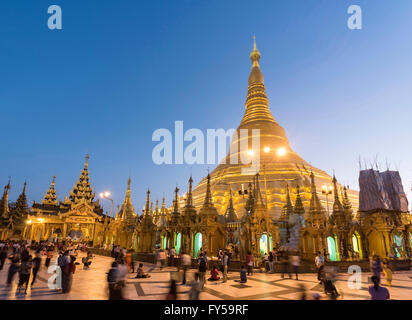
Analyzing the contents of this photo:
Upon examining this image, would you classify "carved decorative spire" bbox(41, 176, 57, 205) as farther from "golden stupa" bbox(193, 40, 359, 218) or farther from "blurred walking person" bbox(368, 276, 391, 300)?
"blurred walking person" bbox(368, 276, 391, 300)

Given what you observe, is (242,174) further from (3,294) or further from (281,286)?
(3,294)

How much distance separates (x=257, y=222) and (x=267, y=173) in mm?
25345

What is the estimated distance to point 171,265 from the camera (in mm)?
20172

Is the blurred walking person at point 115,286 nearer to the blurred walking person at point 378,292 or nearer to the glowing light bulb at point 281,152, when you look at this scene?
the blurred walking person at point 378,292

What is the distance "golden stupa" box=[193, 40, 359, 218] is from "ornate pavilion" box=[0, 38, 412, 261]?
182 millimetres

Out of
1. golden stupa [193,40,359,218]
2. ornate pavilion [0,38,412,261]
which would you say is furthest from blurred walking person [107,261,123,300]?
golden stupa [193,40,359,218]

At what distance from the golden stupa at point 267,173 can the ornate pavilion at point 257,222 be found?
0.60 feet

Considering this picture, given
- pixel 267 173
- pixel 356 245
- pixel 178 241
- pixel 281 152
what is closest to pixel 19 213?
pixel 178 241

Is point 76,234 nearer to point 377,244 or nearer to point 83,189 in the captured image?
point 83,189

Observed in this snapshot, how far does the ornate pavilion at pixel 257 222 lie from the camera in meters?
22.8

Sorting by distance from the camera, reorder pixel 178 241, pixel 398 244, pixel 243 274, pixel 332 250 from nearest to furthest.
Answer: pixel 243 274 → pixel 332 250 → pixel 398 244 → pixel 178 241

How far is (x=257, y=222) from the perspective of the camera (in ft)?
69.1

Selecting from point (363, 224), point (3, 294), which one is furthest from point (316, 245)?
point (3, 294)
